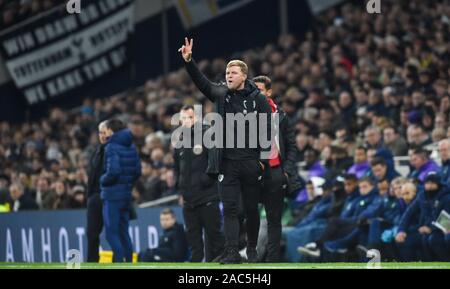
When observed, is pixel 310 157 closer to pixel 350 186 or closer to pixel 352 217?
pixel 350 186

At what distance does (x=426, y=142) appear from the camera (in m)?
17.9

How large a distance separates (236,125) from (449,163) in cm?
443

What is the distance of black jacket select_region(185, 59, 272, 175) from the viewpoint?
11.9 meters

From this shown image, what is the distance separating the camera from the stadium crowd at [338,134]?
52.1ft

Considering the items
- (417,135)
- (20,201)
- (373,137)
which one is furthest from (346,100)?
(20,201)

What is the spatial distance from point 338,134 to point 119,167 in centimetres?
506

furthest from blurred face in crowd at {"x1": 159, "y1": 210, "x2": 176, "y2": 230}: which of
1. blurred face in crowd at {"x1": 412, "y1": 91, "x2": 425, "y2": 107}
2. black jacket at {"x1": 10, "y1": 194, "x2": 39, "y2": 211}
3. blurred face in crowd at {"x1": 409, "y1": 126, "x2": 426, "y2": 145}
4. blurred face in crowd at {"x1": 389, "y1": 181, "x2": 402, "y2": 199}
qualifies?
black jacket at {"x1": 10, "y1": 194, "x2": 39, "y2": 211}

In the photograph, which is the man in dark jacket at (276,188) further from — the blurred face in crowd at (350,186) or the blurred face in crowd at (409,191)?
the blurred face in crowd at (350,186)

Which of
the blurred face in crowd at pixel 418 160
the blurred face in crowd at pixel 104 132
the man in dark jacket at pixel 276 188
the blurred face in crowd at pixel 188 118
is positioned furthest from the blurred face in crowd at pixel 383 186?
the man in dark jacket at pixel 276 188

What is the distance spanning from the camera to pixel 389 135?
18328 millimetres

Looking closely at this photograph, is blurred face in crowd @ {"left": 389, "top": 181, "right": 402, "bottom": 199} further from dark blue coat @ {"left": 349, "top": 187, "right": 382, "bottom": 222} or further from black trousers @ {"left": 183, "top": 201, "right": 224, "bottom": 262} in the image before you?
black trousers @ {"left": 183, "top": 201, "right": 224, "bottom": 262}

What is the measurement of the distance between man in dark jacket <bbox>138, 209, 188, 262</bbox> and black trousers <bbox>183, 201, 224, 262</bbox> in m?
2.10

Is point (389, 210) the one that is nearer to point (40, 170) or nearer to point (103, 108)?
point (40, 170)
